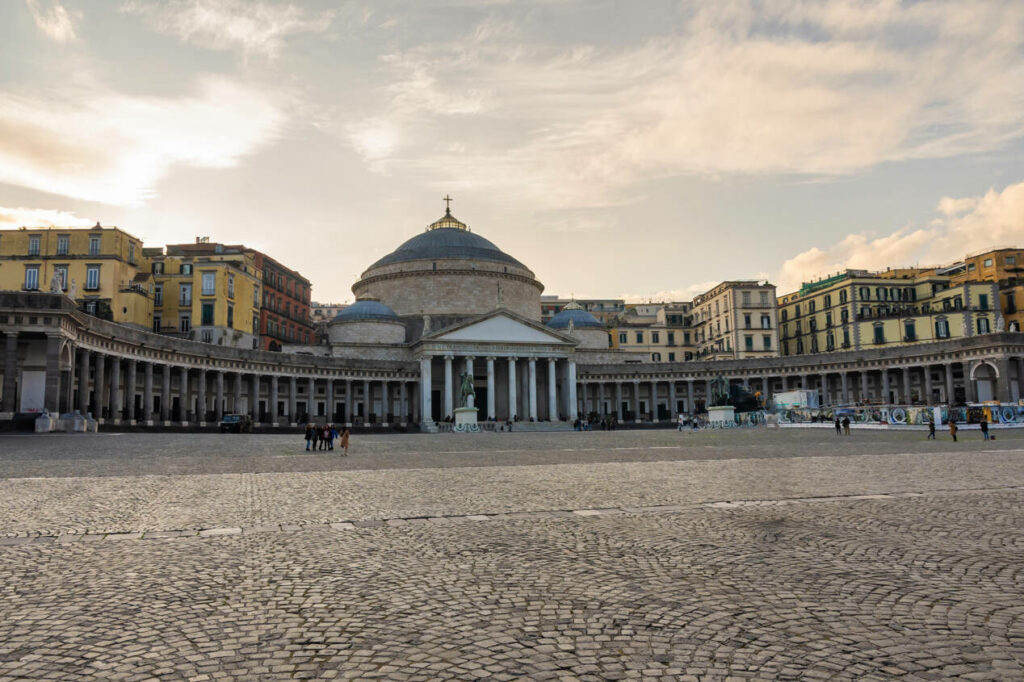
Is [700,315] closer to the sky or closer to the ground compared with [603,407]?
closer to the sky

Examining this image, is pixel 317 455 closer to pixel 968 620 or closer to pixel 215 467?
pixel 215 467

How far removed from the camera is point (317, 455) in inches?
1016

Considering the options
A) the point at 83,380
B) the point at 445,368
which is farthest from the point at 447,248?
the point at 83,380

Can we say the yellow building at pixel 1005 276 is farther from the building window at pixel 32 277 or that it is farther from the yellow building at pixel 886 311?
the building window at pixel 32 277

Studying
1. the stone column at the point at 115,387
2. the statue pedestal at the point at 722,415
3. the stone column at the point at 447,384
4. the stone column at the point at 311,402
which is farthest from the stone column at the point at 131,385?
the statue pedestal at the point at 722,415

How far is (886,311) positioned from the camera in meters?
82.3

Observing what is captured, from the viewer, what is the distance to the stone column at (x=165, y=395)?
171ft

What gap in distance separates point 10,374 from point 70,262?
26.4m

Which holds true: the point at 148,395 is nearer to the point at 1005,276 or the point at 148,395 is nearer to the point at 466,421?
the point at 466,421

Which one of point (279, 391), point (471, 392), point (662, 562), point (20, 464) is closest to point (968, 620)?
point (662, 562)

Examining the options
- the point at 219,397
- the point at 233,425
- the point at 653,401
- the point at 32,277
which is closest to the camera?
the point at 233,425

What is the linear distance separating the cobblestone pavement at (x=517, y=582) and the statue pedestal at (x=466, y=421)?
44.1 meters

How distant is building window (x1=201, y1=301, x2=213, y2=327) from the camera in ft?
213

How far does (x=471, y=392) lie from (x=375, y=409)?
1874 cm
